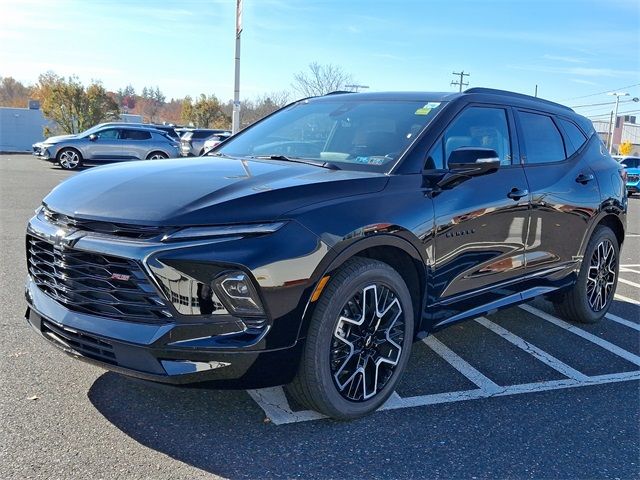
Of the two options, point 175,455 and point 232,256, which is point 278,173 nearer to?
point 232,256

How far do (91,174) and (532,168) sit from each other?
3.10 m

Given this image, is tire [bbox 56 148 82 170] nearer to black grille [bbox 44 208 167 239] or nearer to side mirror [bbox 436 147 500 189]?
black grille [bbox 44 208 167 239]

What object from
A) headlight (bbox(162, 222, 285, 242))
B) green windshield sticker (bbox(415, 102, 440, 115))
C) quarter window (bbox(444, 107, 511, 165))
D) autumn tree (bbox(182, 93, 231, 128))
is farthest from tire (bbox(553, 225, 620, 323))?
autumn tree (bbox(182, 93, 231, 128))

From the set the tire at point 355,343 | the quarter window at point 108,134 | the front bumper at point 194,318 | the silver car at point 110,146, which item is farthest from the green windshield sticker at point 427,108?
the quarter window at point 108,134

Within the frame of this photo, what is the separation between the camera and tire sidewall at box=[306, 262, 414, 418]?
286cm

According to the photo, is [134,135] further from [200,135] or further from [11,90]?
[11,90]

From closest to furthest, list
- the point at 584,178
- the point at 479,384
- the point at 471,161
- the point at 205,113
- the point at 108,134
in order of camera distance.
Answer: the point at 471,161
the point at 479,384
the point at 584,178
the point at 108,134
the point at 205,113

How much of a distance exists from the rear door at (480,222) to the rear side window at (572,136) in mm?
902

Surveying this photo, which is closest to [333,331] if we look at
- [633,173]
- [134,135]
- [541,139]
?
[541,139]

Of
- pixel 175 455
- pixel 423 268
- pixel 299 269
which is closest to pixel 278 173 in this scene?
pixel 299 269

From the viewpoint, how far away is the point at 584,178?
483 cm

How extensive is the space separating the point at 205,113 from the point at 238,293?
51.7 m

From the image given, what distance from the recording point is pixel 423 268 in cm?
336

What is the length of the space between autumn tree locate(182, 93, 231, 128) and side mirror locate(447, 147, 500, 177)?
50.2 meters
